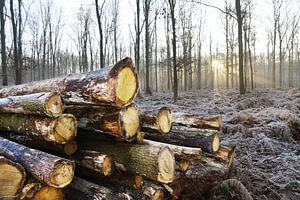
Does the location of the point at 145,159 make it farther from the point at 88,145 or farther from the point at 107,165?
the point at 88,145

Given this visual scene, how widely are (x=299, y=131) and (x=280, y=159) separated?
215 cm

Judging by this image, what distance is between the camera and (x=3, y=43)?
1357 cm

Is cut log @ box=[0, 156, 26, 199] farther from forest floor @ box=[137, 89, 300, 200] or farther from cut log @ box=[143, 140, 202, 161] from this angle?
forest floor @ box=[137, 89, 300, 200]

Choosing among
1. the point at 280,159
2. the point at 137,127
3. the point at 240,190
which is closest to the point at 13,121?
the point at 137,127

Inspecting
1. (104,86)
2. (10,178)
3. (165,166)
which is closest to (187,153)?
(165,166)

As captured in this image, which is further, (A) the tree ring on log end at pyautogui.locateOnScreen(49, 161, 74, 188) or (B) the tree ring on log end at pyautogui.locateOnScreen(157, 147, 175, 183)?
(B) the tree ring on log end at pyautogui.locateOnScreen(157, 147, 175, 183)

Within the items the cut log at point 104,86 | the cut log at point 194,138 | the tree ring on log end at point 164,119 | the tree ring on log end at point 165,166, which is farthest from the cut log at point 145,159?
the cut log at point 194,138

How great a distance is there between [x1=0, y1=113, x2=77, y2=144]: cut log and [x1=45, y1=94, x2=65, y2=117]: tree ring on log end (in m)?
0.06

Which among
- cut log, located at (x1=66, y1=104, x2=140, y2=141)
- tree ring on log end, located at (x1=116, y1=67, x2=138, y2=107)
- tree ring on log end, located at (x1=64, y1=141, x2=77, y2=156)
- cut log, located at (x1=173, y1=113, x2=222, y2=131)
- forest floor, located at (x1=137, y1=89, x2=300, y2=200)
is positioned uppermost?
tree ring on log end, located at (x1=116, y1=67, x2=138, y2=107)

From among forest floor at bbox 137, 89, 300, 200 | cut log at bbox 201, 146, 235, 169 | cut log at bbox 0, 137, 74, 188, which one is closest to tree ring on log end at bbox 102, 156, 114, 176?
cut log at bbox 0, 137, 74, 188

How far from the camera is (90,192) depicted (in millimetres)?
2471

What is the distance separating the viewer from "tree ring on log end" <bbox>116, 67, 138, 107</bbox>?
2.40m

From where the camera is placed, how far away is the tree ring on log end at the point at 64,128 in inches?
95.3

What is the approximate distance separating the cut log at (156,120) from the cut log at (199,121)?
0.82 meters
